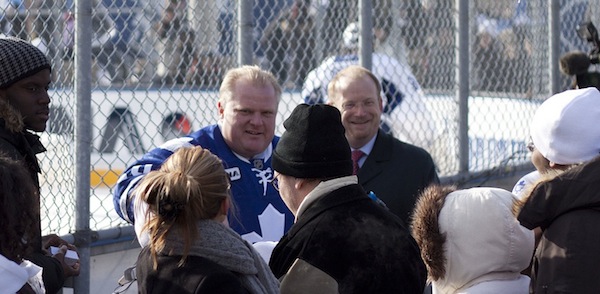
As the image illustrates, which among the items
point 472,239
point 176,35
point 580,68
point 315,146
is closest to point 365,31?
point 176,35

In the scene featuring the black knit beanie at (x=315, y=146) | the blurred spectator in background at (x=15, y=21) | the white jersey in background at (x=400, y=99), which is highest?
the blurred spectator in background at (x=15, y=21)

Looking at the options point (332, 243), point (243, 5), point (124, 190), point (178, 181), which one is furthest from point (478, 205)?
point (243, 5)

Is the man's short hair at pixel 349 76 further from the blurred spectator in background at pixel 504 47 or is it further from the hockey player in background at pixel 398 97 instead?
the blurred spectator in background at pixel 504 47

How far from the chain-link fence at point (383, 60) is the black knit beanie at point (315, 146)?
2360 mm

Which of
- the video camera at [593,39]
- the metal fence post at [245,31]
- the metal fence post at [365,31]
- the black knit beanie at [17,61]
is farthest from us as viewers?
the video camera at [593,39]

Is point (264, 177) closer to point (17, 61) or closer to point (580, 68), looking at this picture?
point (17, 61)

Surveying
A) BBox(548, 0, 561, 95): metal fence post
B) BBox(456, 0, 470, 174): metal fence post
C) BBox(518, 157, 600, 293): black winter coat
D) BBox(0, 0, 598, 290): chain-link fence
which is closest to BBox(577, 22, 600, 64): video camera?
BBox(548, 0, 561, 95): metal fence post

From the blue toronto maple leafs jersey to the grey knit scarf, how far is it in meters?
1.23

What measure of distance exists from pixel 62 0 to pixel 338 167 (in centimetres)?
225

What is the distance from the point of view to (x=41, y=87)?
3.90 meters

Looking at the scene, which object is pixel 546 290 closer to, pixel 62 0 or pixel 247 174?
pixel 247 174

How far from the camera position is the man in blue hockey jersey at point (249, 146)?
437 centimetres

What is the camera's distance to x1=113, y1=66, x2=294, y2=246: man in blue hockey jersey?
172 inches

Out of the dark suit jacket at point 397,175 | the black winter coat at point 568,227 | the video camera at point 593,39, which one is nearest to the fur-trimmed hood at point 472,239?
the black winter coat at point 568,227
